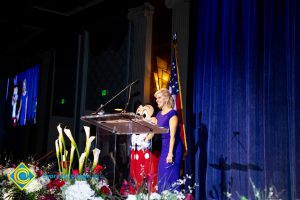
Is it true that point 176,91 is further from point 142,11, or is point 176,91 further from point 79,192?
point 79,192

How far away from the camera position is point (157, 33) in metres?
7.73

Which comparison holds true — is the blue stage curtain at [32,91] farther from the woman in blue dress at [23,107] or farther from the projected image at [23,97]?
the woman in blue dress at [23,107]

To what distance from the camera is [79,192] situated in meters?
1.85

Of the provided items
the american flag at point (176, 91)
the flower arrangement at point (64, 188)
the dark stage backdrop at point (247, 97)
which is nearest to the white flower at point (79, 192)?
the flower arrangement at point (64, 188)

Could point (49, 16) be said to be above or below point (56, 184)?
above

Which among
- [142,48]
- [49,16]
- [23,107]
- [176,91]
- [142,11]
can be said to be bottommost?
[23,107]

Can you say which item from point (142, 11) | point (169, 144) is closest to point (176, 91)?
point (169, 144)

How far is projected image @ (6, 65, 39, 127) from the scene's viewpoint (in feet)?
34.6

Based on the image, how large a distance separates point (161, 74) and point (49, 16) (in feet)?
13.2

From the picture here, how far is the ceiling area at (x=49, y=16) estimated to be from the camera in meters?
7.62

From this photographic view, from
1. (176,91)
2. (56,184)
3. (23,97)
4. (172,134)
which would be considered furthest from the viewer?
(23,97)

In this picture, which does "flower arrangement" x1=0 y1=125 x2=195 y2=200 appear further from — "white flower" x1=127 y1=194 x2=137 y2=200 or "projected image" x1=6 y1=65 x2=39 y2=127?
"projected image" x1=6 y1=65 x2=39 y2=127

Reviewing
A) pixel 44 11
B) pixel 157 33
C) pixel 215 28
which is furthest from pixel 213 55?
pixel 44 11

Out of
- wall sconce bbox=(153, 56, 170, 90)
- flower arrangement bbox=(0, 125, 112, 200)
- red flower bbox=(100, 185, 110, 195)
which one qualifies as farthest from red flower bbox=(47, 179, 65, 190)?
wall sconce bbox=(153, 56, 170, 90)
